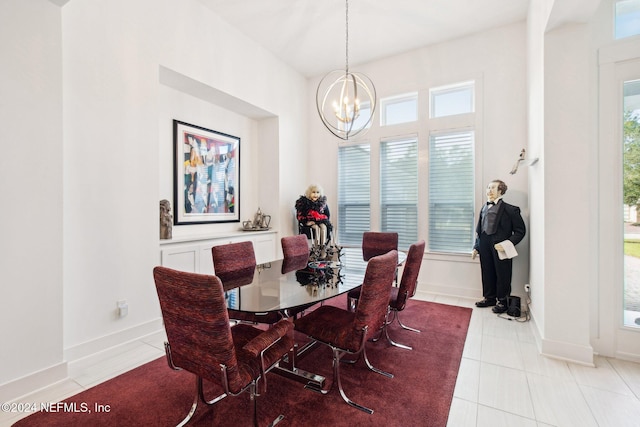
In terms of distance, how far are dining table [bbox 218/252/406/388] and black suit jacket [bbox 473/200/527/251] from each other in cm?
144

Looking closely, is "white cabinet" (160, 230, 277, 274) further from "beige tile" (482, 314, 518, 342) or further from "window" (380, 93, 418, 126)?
"beige tile" (482, 314, 518, 342)

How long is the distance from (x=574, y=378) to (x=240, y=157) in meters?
4.43

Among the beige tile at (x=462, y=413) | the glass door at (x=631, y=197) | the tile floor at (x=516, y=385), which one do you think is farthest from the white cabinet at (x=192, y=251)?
the glass door at (x=631, y=197)

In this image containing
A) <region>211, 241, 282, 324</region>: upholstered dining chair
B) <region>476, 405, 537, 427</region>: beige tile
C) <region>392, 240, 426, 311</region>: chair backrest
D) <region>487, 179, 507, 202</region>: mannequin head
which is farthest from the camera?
<region>487, 179, 507, 202</region>: mannequin head

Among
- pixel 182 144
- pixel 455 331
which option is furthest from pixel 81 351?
pixel 455 331

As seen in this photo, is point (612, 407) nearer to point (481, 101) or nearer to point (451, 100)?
point (481, 101)

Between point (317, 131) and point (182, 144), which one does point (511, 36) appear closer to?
point (317, 131)

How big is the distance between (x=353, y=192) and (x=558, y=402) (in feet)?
12.0

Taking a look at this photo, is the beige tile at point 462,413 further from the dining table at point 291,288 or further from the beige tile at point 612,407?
the dining table at point 291,288

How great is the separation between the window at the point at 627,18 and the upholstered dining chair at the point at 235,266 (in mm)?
3596

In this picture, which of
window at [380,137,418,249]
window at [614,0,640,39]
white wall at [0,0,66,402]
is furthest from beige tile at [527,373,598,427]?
white wall at [0,0,66,402]

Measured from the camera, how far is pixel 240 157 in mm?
4535

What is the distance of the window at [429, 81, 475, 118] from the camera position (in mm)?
4168

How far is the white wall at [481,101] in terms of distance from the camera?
12.3 feet
